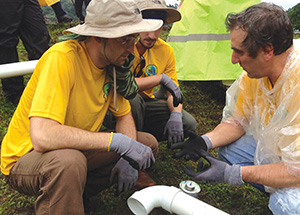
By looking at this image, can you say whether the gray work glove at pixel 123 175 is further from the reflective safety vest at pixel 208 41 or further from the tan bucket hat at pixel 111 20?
the reflective safety vest at pixel 208 41

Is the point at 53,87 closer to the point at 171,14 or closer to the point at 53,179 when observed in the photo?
the point at 53,179

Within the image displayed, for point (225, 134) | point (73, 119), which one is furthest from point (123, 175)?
point (225, 134)

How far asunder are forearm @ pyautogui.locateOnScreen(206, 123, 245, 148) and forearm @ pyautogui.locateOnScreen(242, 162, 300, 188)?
1.37ft

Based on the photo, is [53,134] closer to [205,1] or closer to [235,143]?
[235,143]

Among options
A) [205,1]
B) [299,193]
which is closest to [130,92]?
[299,193]

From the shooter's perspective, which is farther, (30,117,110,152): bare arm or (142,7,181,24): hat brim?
(142,7,181,24): hat brim

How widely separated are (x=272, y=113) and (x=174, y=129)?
84cm

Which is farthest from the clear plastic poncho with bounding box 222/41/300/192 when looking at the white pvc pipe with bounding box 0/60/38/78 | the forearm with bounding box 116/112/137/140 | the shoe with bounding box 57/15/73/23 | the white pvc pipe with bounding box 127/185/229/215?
the shoe with bounding box 57/15/73/23

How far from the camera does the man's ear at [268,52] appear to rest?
167cm

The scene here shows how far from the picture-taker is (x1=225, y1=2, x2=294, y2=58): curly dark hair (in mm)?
1634

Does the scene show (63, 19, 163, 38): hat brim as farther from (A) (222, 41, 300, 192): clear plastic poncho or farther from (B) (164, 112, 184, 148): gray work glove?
(B) (164, 112, 184, 148): gray work glove

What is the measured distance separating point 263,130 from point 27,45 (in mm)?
2893

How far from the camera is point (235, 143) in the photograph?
223cm

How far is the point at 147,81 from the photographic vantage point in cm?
250
